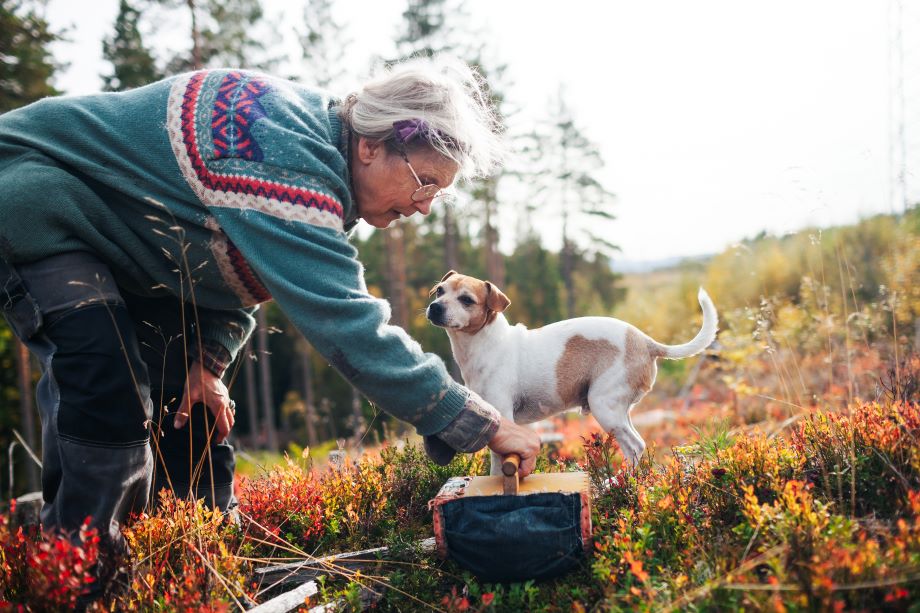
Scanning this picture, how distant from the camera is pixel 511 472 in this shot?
2619mm

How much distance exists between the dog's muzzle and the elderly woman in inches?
38.8

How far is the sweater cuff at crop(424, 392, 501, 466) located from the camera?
2.44 metres

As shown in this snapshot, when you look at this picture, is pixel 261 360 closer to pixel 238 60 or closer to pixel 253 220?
pixel 238 60

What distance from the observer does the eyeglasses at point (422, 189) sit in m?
2.83

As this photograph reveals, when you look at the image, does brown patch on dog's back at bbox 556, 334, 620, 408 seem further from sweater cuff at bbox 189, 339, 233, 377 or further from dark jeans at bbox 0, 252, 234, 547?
dark jeans at bbox 0, 252, 234, 547

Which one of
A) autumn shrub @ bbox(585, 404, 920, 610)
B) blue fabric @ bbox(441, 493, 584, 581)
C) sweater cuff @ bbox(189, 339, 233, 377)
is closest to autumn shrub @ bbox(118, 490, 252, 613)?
sweater cuff @ bbox(189, 339, 233, 377)

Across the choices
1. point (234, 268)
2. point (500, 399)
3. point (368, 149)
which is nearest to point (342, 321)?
point (234, 268)

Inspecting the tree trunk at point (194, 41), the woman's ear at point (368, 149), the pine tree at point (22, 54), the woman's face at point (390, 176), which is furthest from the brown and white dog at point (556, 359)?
the tree trunk at point (194, 41)

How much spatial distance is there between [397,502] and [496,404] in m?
0.82

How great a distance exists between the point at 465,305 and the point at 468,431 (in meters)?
1.53

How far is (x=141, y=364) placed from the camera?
8.91ft

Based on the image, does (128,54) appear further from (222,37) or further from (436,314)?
(436,314)

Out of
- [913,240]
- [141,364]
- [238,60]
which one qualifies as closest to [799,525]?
[141,364]

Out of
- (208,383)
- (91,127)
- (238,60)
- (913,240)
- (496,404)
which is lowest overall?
(496,404)
